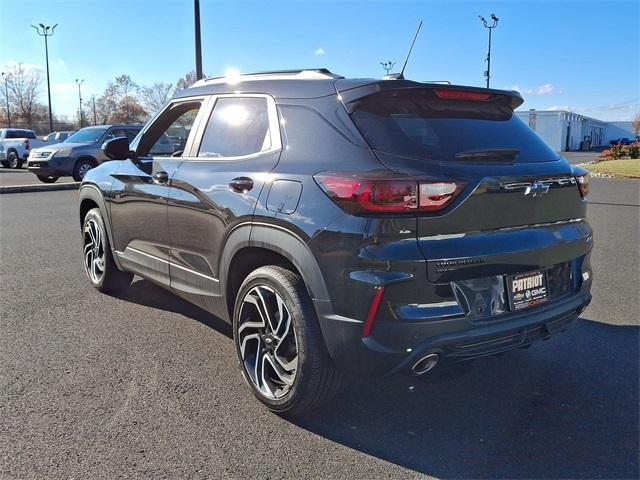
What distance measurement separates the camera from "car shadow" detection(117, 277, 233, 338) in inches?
179

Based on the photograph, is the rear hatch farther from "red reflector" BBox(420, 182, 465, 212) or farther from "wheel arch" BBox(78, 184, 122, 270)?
"wheel arch" BBox(78, 184, 122, 270)

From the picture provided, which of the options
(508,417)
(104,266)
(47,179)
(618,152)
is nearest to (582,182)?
(508,417)

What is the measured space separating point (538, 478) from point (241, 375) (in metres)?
1.85

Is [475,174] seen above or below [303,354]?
above

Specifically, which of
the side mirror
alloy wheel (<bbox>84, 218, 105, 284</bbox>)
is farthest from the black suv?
Result: alloy wheel (<bbox>84, 218, 105, 284</bbox>)

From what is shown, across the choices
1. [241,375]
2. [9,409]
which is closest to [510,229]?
[241,375]

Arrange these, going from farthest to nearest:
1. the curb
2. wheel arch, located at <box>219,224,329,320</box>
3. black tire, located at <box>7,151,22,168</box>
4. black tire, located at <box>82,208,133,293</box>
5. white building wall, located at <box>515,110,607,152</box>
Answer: white building wall, located at <box>515,110,607,152</box>, black tire, located at <box>7,151,22,168</box>, the curb, black tire, located at <box>82,208,133,293</box>, wheel arch, located at <box>219,224,329,320</box>

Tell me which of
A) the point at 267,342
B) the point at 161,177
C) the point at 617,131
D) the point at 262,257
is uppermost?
the point at 617,131

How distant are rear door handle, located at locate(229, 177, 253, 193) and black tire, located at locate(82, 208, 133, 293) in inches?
89.5

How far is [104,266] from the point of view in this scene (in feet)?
16.9

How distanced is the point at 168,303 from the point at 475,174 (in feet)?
10.9

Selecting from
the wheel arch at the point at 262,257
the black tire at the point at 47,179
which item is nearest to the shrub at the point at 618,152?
the black tire at the point at 47,179

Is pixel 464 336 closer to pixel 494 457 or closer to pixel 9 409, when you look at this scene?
pixel 494 457

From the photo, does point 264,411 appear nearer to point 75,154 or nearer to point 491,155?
point 491,155
